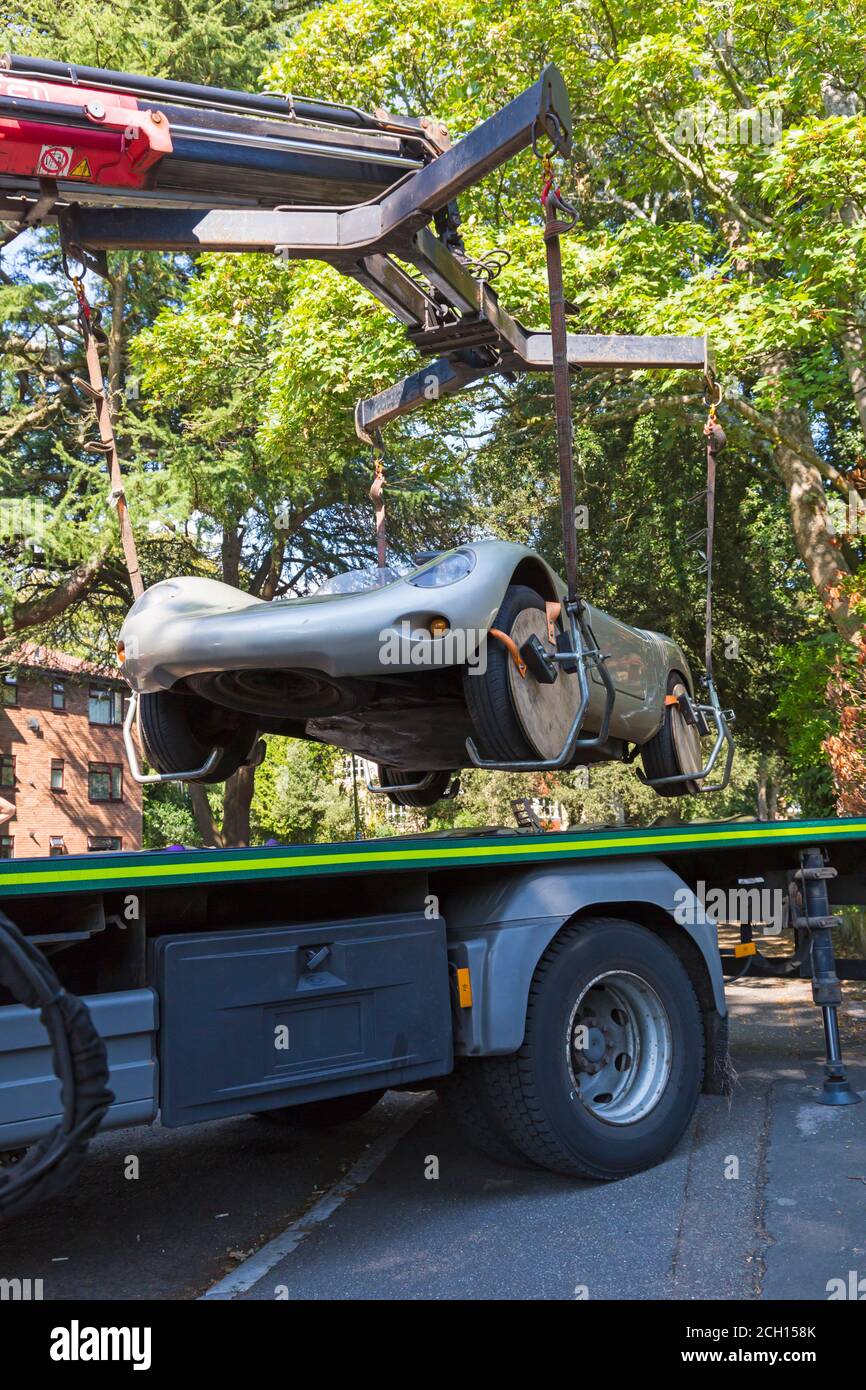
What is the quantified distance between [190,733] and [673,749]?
2.65 m

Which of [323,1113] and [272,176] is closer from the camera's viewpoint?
[272,176]

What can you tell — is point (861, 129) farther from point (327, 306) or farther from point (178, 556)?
point (178, 556)

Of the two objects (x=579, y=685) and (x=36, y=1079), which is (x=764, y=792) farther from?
(x=36, y=1079)

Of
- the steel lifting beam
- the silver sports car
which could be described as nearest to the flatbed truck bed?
the silver sports car

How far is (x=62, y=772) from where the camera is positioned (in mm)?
31656

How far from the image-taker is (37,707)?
30.8 metres

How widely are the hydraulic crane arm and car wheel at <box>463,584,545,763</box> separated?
1.33 metres

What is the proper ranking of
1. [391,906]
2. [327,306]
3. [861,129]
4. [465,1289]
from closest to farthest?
[465,1289] → [391,906] → [861,129] → [327,306]

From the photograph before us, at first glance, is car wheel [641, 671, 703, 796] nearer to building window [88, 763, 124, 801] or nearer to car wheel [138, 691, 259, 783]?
car wheel [138, 691, 259, 783]

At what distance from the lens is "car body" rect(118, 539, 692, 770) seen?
4.59 m

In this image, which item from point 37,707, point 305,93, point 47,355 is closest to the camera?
point 305,93

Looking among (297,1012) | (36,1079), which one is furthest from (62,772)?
(36,1079)
